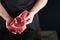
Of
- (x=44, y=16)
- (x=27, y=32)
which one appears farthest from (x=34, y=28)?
(x=44, y=16)

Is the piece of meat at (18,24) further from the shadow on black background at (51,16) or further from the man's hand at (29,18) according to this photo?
the shadow on black background at (51,16)

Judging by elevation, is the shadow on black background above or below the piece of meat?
above

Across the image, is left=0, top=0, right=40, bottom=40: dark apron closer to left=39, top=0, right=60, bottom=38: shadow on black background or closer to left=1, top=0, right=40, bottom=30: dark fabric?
left=1, top=0, right=40, bottom=30: dark fabric

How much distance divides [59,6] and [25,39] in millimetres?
363

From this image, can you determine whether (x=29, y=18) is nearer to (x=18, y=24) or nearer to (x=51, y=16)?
(x=18, y=24)

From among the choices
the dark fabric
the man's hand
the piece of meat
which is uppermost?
the dark fabric

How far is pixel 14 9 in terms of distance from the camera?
0.77 metres

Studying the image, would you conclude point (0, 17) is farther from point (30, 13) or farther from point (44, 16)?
point (44, 16)

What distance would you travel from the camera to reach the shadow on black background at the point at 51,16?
2.99 ft

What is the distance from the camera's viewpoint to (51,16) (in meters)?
0.93

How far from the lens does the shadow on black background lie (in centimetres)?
91

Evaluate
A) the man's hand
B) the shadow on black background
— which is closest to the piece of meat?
the man's hand

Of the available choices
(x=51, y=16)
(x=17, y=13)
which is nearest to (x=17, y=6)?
(x=17, y=13)

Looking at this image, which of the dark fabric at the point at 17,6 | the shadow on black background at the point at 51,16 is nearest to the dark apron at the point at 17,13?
the dark fabric at the point at 17,6
